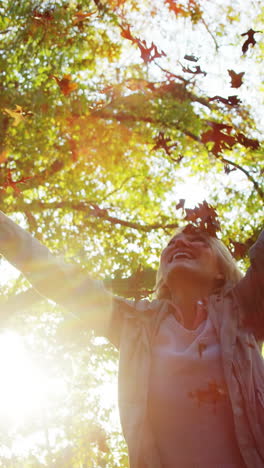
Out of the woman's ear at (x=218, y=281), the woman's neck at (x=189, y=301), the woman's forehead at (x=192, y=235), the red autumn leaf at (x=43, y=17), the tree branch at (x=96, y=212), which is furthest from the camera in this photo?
the tree branch at (x=96, y=212)

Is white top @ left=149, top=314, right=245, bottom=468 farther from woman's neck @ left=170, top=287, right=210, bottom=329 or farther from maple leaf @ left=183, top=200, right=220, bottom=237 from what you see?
maple leaf @ left=183, top=200, right=220, bottom=237

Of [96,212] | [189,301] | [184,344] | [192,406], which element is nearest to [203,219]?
[189,301]

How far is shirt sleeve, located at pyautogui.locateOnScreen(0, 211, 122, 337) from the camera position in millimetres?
2676

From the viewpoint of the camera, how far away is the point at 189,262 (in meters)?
2.89

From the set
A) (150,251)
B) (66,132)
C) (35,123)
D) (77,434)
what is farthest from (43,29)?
(77,434)

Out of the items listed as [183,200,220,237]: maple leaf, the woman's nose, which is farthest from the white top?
[183,200,220,237]: maple leaf

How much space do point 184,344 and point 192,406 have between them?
1.15 feet

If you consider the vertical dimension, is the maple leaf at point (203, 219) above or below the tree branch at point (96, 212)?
below

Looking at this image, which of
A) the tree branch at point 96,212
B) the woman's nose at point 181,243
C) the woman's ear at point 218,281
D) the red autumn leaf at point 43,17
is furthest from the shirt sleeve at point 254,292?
the tree branch at point 96,212

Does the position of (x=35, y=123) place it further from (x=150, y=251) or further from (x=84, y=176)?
(x=150, y=251)

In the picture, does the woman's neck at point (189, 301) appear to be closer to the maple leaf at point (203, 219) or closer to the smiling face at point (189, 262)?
the smiling face at point (189, 262)

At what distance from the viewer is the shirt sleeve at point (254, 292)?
8.31 feet

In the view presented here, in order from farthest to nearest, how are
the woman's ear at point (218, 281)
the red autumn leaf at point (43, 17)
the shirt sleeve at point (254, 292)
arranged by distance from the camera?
the red autumn leaf at point (43, 17), the woman's ear at point (218, 281), the shirt sleeve at point (254, 292)

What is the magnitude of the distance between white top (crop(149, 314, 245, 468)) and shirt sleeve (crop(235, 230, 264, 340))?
0.24 m
